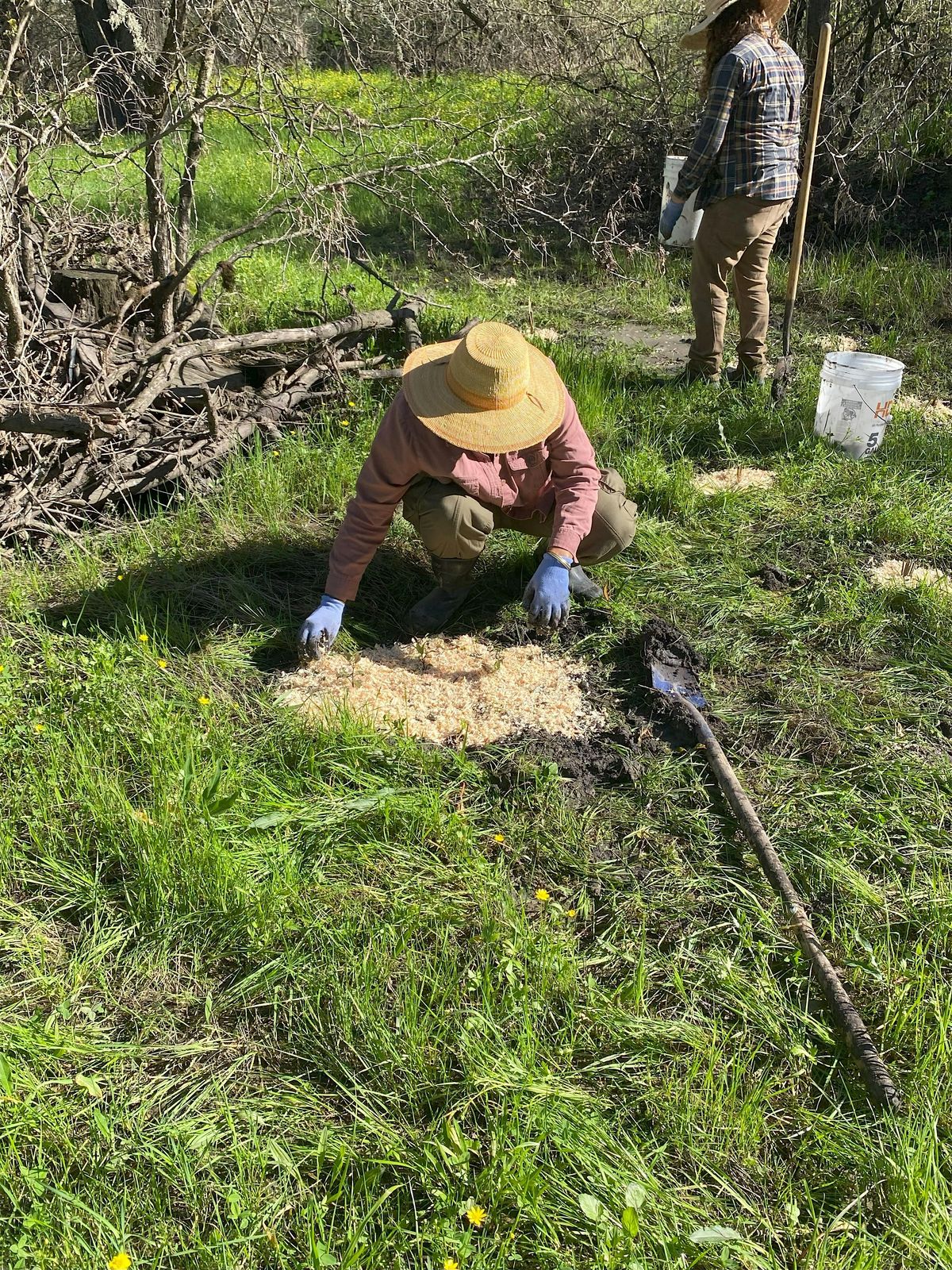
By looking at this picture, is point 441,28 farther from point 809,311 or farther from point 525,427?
point 525,427

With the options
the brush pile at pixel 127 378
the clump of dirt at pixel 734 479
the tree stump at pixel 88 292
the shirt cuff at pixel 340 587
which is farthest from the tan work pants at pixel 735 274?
the shirt cuff at pixel 340 587

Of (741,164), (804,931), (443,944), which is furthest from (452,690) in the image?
(741,164)

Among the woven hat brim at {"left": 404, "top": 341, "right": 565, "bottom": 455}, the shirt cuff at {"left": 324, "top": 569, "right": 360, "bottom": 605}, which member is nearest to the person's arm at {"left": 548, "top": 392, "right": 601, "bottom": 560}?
the woven hat brim at {"left": 404, "top": 341, "right": 565, "bottom": 455}

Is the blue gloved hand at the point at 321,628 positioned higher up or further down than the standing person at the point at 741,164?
further down

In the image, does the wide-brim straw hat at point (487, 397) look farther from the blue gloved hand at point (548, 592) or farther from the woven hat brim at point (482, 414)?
the blue gloved hand at point (548, 592)

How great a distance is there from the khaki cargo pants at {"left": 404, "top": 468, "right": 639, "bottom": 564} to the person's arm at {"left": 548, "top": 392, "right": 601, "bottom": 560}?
0.21m

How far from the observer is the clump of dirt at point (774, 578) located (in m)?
3.71

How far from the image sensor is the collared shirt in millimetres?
4750

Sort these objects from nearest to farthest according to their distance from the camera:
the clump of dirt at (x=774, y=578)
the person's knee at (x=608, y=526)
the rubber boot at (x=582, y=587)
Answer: the person's knee at (x=608, y=526) → the rubber boot at (x=582, y=587) → the clump of dirt at (x=774, y=578)

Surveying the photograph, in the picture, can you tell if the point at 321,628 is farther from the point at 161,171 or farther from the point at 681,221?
the point at 681,221

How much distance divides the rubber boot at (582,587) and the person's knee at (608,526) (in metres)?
0.07

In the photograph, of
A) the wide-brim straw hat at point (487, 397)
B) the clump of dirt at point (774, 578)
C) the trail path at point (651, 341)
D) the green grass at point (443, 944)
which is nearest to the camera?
the green grass at point (443, 944)

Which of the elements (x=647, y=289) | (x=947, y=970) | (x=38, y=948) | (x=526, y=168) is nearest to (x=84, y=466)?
(x=38, y=948)

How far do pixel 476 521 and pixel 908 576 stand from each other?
1.78 meters
